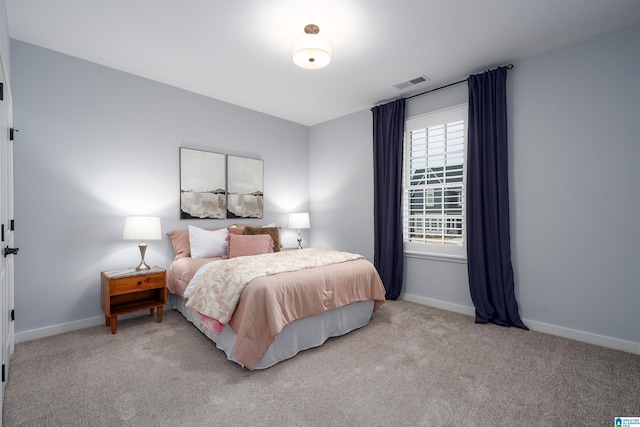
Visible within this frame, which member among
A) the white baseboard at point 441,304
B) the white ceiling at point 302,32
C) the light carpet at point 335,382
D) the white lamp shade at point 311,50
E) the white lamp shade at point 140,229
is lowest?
the light carpet at point 335,382

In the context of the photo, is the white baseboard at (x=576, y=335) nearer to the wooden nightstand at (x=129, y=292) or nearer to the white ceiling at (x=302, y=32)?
the white ceiling at (x=302, y=32)

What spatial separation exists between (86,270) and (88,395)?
5.33ft

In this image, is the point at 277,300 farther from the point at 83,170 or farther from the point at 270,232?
the point at 83,170

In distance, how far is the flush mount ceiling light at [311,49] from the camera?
245cm

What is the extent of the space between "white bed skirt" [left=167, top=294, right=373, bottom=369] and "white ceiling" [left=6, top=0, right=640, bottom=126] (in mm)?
2538

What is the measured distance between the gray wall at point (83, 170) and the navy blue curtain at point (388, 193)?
7.92 ft

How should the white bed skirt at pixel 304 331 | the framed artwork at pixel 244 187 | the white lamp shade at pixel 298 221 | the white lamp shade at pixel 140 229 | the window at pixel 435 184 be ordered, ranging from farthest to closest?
the white lamp shade at pixel 298 221 < the framed artwork at pixel 244 187 < the window at pixel 435 184 < the white lamp shade at pixel 140 229 < the white bed skirt at pixel 304 331

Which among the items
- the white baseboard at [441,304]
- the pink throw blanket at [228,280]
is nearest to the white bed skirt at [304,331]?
the pink throw blanket at [228,280]

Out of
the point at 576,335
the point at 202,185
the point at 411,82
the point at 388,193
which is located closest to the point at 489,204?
the point at 388,193

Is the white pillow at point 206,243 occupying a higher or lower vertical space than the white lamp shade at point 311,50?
lower

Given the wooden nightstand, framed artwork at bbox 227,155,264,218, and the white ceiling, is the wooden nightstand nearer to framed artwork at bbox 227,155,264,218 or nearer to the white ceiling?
framed artwork at bbox 227,155,264,218

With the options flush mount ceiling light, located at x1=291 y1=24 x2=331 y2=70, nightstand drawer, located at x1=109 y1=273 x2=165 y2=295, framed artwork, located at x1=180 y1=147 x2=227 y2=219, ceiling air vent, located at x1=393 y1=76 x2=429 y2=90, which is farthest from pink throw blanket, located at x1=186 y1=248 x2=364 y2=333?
ceiling air vent, located at x1=393 y1=76 x2=429 y2=90

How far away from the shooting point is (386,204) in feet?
13.9

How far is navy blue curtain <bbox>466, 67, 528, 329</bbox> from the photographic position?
320 cm
